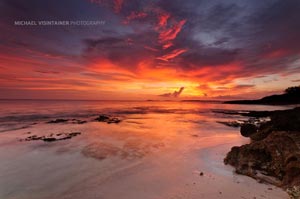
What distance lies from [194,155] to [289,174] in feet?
19.8

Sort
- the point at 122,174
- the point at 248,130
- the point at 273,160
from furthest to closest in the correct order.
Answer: the point at 248,130 < the point at 122,174 < the point at 273,160

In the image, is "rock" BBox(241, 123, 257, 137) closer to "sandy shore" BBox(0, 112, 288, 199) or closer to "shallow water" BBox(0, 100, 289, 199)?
"shallow water" BBox(0, 100, 289, 199)

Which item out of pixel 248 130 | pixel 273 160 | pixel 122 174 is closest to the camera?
pixel 273 160

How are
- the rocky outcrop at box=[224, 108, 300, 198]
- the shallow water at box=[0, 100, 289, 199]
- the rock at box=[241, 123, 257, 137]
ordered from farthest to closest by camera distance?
the rock at box=[241, 123, 257, 137]
the shallow water at box=[0, 100, 289, 199]
the rocky outcrop at box=[224, 108, 300, 198]

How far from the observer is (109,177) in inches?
382

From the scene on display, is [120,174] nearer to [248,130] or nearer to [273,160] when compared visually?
[273,160]

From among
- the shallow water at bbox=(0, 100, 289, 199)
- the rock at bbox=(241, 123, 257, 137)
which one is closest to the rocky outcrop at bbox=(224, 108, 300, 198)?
the shallow water at bbox=(0, 100, 289, 199)

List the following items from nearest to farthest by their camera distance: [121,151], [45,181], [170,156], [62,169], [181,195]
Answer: [181,195], [45,181], [62,169], [170,156], [121,151]

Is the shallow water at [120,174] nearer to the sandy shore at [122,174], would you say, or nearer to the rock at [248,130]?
the sandy shore at [122,174]

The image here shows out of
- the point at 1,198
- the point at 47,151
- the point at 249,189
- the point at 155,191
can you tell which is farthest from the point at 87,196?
the point at 47,151

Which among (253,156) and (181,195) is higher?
(253,156)

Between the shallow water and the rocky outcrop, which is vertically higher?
the rocky outcrop

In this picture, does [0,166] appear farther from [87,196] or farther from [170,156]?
[170,156]

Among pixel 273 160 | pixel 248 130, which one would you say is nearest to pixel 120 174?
pixel 273 160
